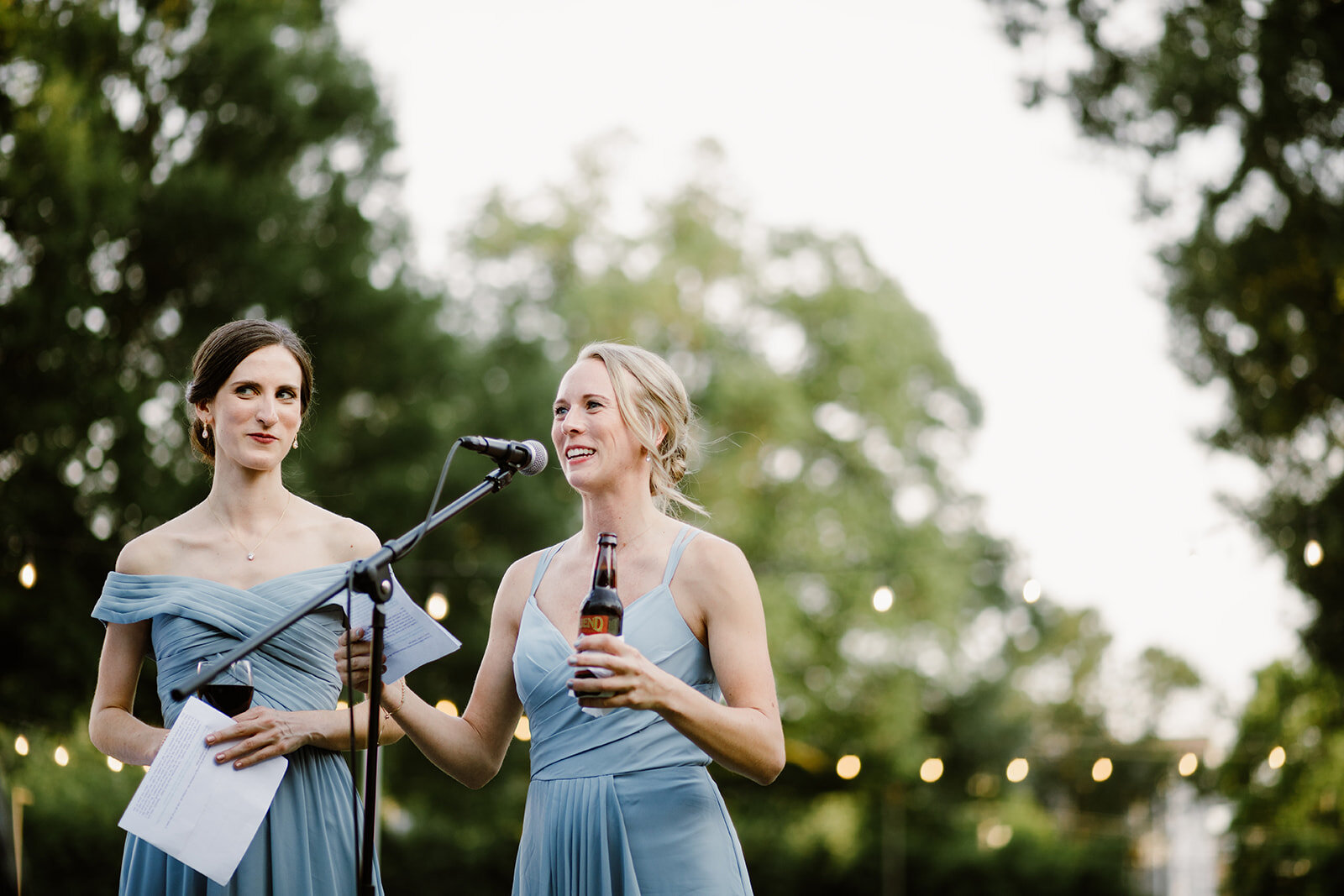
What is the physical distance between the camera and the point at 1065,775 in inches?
924

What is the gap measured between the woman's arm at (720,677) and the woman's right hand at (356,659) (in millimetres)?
670

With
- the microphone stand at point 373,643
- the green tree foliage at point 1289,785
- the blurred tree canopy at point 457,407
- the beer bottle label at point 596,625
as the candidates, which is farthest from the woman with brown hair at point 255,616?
the green tree foliage at point 1289,785

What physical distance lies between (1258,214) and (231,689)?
899 cm

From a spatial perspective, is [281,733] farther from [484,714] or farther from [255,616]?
[484,714]

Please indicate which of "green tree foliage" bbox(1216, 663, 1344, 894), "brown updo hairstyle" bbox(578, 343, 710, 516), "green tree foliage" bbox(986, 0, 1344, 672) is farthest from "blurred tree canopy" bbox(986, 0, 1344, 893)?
"brown updo hairstyle" bbox(578, 343, 710, 516)

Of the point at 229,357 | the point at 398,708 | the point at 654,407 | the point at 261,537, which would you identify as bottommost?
the point at 398,708

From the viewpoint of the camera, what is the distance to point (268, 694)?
106 inches

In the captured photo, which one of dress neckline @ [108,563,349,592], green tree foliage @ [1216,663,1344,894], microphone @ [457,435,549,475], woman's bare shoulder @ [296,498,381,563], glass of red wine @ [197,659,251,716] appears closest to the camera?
glass of red wine @ [197,659,251,716]

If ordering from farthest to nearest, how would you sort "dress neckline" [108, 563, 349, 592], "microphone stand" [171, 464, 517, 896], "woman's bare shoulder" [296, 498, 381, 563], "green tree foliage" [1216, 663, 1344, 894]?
"green tree foliage" [1216, 663, 1344, 894]
"woman's bare shoulder" [296, 498, 381, 563]
"dress neckline" [108, 563, 349, 592]
"microphone stand" [171, 464, 517, 896]

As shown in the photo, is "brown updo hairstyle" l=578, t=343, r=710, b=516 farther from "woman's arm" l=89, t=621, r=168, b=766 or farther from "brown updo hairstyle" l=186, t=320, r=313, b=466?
"woman's arm" l=89, t=621, r=168, b=766

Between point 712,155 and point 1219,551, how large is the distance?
1249 cm

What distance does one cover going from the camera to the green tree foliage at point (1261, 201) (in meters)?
8.84

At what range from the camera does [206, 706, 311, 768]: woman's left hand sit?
8.15 ft

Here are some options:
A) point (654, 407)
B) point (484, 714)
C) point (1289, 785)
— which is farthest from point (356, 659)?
point (1289, 785)
